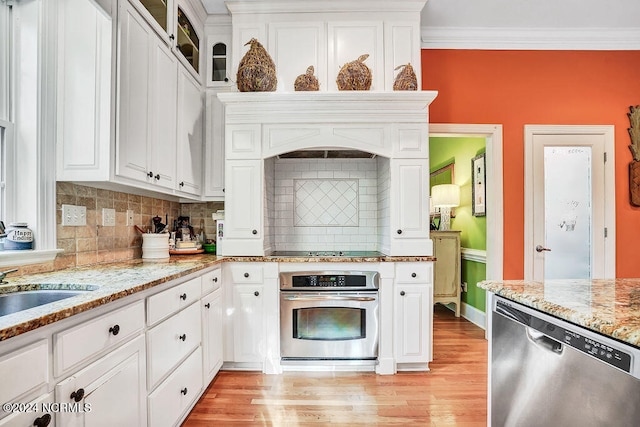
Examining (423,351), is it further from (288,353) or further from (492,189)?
(492,189)

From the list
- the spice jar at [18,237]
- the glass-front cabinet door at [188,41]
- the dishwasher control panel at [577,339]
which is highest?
the glass-front cabinet door at [188,41]

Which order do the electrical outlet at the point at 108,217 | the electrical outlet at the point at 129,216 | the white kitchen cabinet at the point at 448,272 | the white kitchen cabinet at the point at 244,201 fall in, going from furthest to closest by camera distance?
the white kitchen cabinet at the point at 448,272
the white kitchen cabinet at the point at 244,201
the electrical outlet at the point at 129,216
the electrical outlet at the point at 108,217

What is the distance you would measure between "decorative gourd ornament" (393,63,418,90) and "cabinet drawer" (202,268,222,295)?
1.97m

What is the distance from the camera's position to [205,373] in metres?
2.16

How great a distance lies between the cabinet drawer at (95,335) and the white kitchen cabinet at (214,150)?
1.66 metres

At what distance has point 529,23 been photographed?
306 centimetres

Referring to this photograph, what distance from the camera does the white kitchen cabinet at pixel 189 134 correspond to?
2531 mm

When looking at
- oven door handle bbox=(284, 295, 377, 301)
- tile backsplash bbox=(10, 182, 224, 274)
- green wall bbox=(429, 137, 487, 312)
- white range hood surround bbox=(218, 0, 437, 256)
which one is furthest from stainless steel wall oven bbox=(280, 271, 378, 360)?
green wall bbox=(429, 137, 487, 312)

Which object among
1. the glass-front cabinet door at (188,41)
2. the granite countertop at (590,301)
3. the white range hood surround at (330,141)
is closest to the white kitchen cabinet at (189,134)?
the glass-front cabinet door at (188,41)

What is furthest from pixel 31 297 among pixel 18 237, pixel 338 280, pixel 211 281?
pixel 338 280

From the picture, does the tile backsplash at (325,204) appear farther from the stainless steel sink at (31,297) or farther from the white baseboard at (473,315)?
the stainless steel sink at (31,297)

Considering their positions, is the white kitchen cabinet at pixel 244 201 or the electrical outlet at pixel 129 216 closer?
the electrical outlet at pixel 129 216

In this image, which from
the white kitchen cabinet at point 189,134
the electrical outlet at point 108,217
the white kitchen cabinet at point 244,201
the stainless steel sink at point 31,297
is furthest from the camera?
the white kitchen cabinet at point 244,201

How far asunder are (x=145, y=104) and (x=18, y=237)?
98 centimetres
